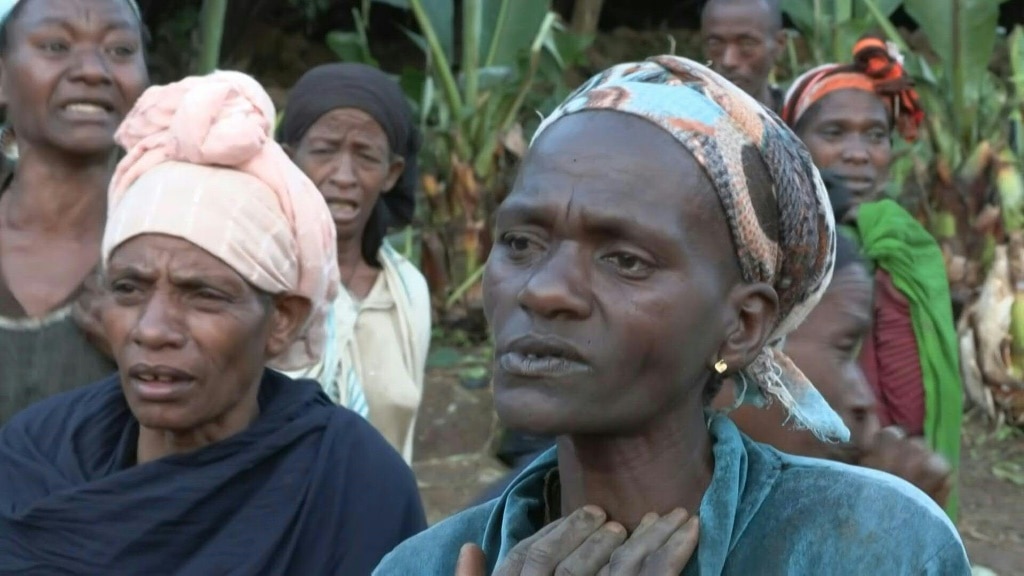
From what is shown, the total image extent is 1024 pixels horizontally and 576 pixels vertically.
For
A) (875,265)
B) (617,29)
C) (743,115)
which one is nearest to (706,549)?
(743,115)

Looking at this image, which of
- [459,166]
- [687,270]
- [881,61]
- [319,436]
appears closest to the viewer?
[687,270]

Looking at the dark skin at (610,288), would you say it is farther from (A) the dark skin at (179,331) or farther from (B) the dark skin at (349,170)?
(B) the dark skin at (349,170)

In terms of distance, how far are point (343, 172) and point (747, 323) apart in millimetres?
2491

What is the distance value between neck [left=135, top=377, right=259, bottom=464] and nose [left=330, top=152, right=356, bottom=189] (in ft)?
3.98

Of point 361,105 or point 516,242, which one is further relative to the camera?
point 361,105

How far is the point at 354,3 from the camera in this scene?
35.8 ft

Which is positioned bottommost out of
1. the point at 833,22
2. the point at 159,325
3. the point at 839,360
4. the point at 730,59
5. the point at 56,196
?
the point at 833,22

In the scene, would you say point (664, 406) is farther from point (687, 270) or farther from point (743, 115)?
point (743, 115)

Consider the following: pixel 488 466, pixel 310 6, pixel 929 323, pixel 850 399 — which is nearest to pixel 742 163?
pixel 850 399

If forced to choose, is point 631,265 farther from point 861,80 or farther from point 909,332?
point 861,80

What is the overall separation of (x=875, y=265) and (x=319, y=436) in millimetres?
1438

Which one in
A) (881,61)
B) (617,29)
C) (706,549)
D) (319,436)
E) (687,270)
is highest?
(687,270)

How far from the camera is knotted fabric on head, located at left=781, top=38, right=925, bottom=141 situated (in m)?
4.70

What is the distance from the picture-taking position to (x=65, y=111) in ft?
12.0
